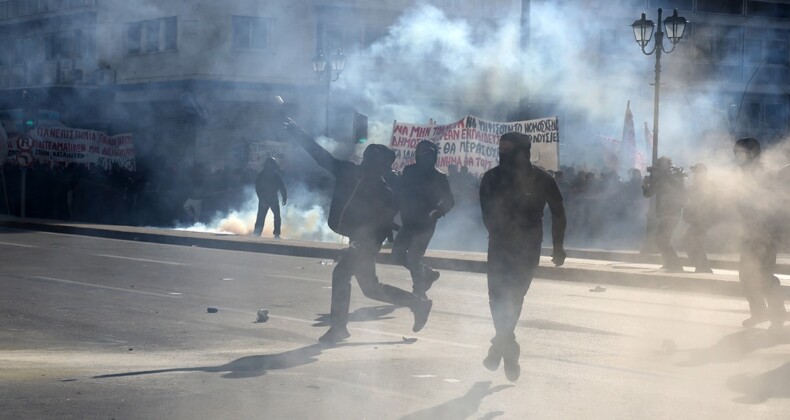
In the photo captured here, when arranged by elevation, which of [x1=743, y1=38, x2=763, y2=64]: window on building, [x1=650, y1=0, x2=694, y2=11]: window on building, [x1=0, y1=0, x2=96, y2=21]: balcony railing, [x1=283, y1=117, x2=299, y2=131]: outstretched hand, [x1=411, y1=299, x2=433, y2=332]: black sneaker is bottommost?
[x1=411, y1=299, x2=433, y2=332]: black sneaker

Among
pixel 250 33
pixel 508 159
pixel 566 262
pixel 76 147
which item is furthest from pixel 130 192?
pixel 508 159

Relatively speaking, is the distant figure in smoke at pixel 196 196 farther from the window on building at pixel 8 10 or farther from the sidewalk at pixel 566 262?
the window on building at pixel 8 10

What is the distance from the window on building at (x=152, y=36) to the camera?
30.0 feet

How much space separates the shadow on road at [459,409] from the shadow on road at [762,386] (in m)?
1.50

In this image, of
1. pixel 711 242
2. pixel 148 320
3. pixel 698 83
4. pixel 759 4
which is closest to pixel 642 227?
pixel 711 242

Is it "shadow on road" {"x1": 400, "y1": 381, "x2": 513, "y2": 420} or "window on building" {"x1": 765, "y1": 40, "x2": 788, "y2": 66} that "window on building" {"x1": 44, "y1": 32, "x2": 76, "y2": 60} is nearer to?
"shadow on road" {"x1": 400, "y1": 381, "x2": 513, "y2": 420}

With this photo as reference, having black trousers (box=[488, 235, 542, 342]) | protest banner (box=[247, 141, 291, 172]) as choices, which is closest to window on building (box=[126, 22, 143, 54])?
black trousers (box=[488, 235, 542, 342])

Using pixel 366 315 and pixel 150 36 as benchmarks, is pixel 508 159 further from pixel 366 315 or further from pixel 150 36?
pixel 366 315

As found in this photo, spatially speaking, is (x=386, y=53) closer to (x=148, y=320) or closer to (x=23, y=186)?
(x=148, y=320)

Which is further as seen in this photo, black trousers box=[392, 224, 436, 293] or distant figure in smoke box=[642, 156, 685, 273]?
distant figure in smoke box=[642, 156, 685, 273]

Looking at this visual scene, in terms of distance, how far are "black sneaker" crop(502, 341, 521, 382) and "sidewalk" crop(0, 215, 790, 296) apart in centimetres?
745

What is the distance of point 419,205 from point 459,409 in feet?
17.7

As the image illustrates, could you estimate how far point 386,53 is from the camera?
1928cm

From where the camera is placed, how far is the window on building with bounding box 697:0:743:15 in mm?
19359
